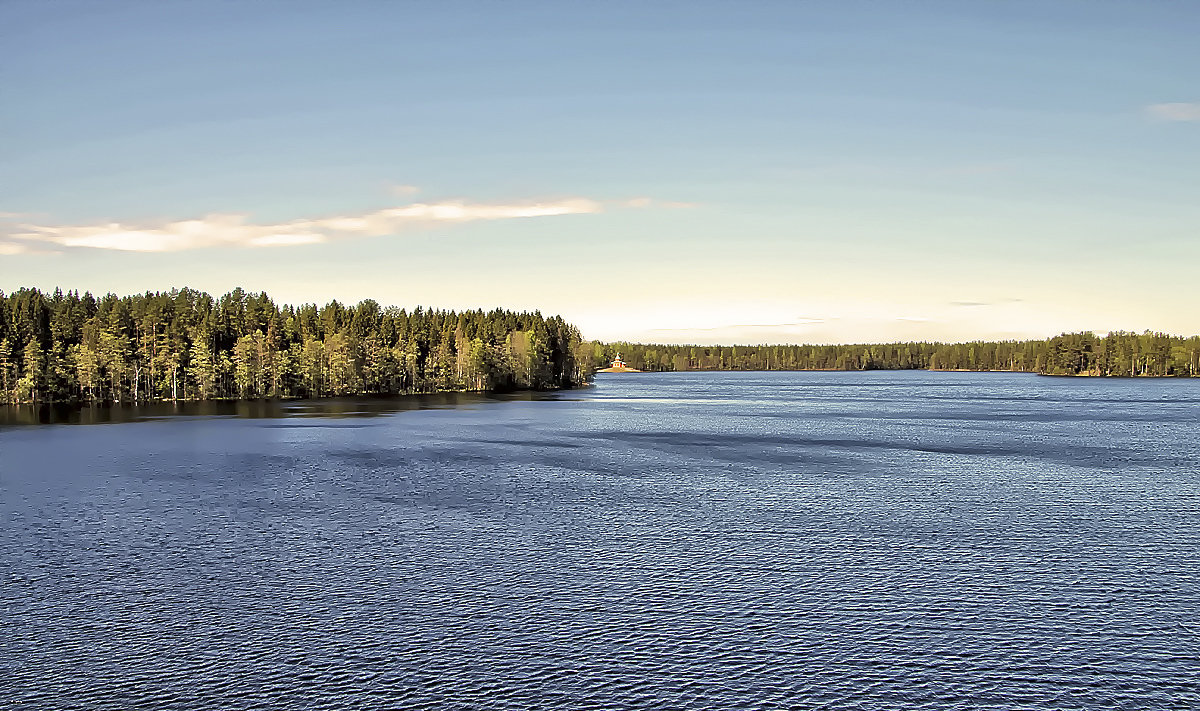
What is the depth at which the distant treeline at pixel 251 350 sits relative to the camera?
388 feet

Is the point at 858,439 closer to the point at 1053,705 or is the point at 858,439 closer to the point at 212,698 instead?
the point at 1053,705

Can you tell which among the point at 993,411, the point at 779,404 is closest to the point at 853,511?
the point at 993,411

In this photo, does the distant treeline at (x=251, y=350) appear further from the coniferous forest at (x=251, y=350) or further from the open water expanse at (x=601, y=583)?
the open water expanse at (x=601, y=583)

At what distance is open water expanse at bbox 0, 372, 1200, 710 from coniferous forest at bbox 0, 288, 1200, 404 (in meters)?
81.3

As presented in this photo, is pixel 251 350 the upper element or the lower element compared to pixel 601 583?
upper

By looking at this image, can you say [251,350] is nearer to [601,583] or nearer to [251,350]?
[251,350]

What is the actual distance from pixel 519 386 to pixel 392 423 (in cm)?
9958

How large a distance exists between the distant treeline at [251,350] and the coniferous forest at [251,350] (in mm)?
202

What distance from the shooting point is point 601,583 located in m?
22.1

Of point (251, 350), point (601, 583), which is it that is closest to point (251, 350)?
point (251, 350)

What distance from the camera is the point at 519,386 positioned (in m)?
176

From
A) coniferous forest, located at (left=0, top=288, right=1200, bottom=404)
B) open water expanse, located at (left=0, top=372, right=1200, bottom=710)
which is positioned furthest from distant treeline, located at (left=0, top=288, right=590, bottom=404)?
open water expanse, located at (left=0, top=372, right=1200, bottom=710)

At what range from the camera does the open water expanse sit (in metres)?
15.9

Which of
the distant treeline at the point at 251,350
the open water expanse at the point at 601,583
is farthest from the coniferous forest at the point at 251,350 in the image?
the open water expanse at the point at 601,583
